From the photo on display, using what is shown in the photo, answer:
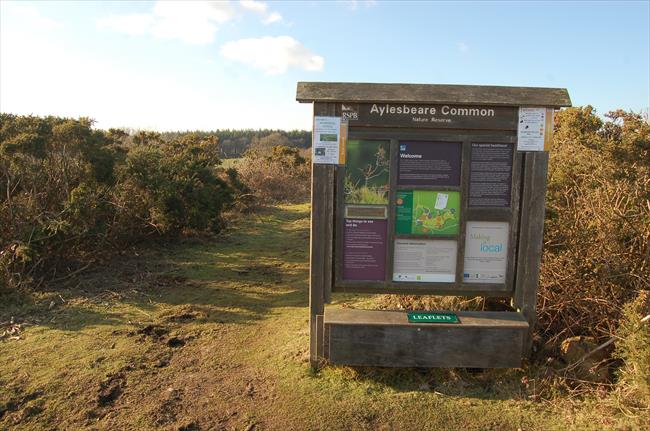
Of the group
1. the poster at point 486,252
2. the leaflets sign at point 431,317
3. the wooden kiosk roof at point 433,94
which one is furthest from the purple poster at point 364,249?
the wooden kiosk roof at point 433,94

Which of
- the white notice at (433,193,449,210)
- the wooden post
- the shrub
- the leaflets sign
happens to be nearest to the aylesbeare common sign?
the wooden post

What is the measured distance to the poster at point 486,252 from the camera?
4.57 m

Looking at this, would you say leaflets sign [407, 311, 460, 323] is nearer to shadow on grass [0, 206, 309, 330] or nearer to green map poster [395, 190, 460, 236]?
green map poster [395, 190, 460, 236]

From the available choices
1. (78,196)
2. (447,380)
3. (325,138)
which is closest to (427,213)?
(325,138)

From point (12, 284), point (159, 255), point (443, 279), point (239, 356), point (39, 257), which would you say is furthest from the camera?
point (159, 255)

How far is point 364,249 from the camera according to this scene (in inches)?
180

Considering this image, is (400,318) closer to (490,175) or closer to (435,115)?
(490,175)

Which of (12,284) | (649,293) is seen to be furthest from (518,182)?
(12,284)

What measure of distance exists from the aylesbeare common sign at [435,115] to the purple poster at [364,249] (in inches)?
38.4

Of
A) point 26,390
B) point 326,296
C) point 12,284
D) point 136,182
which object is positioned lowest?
point 26,390

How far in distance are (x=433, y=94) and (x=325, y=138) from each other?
108 cm

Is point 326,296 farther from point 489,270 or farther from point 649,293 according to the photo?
point 649,293

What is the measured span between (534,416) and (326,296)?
6.78ft

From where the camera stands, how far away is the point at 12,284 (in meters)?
6.57
